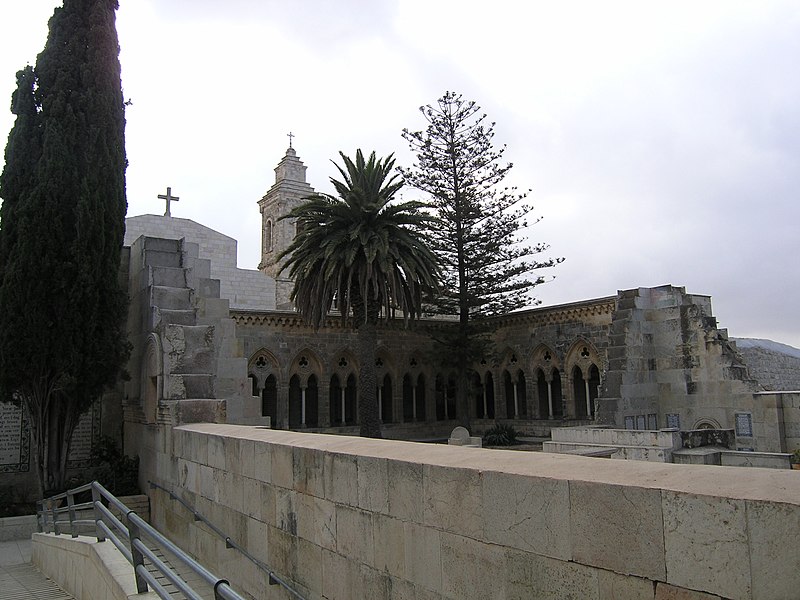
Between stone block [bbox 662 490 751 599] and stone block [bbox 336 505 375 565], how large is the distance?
2057 mm

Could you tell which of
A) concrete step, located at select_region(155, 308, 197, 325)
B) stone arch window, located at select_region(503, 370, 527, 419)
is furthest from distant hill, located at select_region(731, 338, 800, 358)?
concrete step, located at select_region(155, 308, 197, 325)

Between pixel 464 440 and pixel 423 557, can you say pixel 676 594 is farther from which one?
pixel 464 440

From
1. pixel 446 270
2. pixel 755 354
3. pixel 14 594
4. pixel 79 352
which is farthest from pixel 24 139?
pixel 755 354

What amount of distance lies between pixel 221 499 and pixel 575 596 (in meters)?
4.37

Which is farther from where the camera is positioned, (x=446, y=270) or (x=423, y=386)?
(x=423, y=386)

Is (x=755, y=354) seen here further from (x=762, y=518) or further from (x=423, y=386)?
(x=762, y=518)

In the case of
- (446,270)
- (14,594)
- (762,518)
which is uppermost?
(446,270)

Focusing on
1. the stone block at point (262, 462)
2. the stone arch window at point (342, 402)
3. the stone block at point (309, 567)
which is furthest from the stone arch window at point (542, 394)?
the stone block at point (309, 567)

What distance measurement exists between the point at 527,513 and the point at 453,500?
52cm

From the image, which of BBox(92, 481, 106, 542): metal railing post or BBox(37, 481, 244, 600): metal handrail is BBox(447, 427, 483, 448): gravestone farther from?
BBox(92, 481, 106, 542): metal railing post

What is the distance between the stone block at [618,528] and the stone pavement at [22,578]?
5626 millimetres

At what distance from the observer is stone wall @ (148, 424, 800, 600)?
2.33 meters

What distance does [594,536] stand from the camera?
9.05 feet

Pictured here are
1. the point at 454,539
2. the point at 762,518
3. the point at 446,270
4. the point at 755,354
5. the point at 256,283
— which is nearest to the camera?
the point at 762,518
